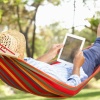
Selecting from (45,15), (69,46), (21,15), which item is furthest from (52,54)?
(21,15)

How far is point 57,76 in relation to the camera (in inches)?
101

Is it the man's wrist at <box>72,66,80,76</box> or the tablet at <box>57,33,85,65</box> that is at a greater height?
the tablet at <box>57,33,85,65</box>

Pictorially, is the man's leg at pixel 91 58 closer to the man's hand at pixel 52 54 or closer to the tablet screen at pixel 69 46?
the tablet screen at pixel 69 46

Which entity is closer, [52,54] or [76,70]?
[76,70]

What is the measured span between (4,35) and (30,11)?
8.93 meters

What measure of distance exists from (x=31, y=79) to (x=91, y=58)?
0.64 m

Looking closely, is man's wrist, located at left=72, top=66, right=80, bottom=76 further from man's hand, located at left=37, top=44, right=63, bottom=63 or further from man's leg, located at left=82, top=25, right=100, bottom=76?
man's hand, located at left=37, top=44, right=63, bottom=63

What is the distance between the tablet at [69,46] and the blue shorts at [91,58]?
126 millimetres

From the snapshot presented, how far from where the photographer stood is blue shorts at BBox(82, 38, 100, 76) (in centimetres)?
284

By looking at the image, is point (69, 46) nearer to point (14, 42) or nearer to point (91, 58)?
point (91, 58)

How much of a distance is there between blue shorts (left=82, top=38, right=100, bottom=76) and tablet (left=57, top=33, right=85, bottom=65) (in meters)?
0.13

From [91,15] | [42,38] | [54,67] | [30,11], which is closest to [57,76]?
[54,67]

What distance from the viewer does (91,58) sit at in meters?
2.89

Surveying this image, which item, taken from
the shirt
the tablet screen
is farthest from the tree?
the shirt
